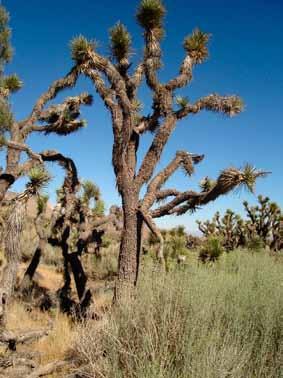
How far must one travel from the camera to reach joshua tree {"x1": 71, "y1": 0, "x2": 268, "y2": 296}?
26.0ft

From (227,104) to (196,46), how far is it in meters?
1.53

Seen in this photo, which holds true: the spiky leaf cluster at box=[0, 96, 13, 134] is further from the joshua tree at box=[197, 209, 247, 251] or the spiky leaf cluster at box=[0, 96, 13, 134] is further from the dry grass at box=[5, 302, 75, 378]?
Answer: the joshua tree at box=[197, 209, 247, 251]

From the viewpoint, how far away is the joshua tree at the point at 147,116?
7.91 m

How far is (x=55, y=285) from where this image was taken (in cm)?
1341

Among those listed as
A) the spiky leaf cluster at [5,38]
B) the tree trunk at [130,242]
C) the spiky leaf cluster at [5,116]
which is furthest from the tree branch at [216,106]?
the spiky leaf cluster at [5,38]

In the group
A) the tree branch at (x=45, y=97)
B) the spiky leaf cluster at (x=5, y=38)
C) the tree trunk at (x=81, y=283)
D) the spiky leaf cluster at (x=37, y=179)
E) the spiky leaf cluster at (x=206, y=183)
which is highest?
the spiky leaf cluster at (x=5, y=38)

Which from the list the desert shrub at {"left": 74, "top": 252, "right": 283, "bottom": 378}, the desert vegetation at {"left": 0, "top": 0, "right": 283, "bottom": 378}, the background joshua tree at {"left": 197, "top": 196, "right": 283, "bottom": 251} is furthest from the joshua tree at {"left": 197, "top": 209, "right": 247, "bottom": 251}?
the desert shrub at {"left": 74, "top": 252, "right": 283, "bottom": 378}

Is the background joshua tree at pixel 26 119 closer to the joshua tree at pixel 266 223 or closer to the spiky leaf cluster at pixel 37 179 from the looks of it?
the spiky leaf cluster at pixel 37 179

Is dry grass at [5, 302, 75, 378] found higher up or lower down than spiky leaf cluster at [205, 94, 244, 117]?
lower down

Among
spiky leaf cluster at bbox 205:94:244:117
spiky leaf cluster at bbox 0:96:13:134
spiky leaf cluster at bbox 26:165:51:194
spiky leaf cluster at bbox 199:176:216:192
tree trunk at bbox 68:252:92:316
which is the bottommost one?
tree trunk at bbox 68:252:92:316

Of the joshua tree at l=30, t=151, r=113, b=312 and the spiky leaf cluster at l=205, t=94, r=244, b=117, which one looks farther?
the joshua tree at l=30, t=151, r=113, b=312

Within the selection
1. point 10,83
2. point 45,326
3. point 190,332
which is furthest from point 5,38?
point 190,332

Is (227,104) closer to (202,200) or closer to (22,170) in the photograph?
(202,200)

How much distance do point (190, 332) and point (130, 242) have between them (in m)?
3.84
